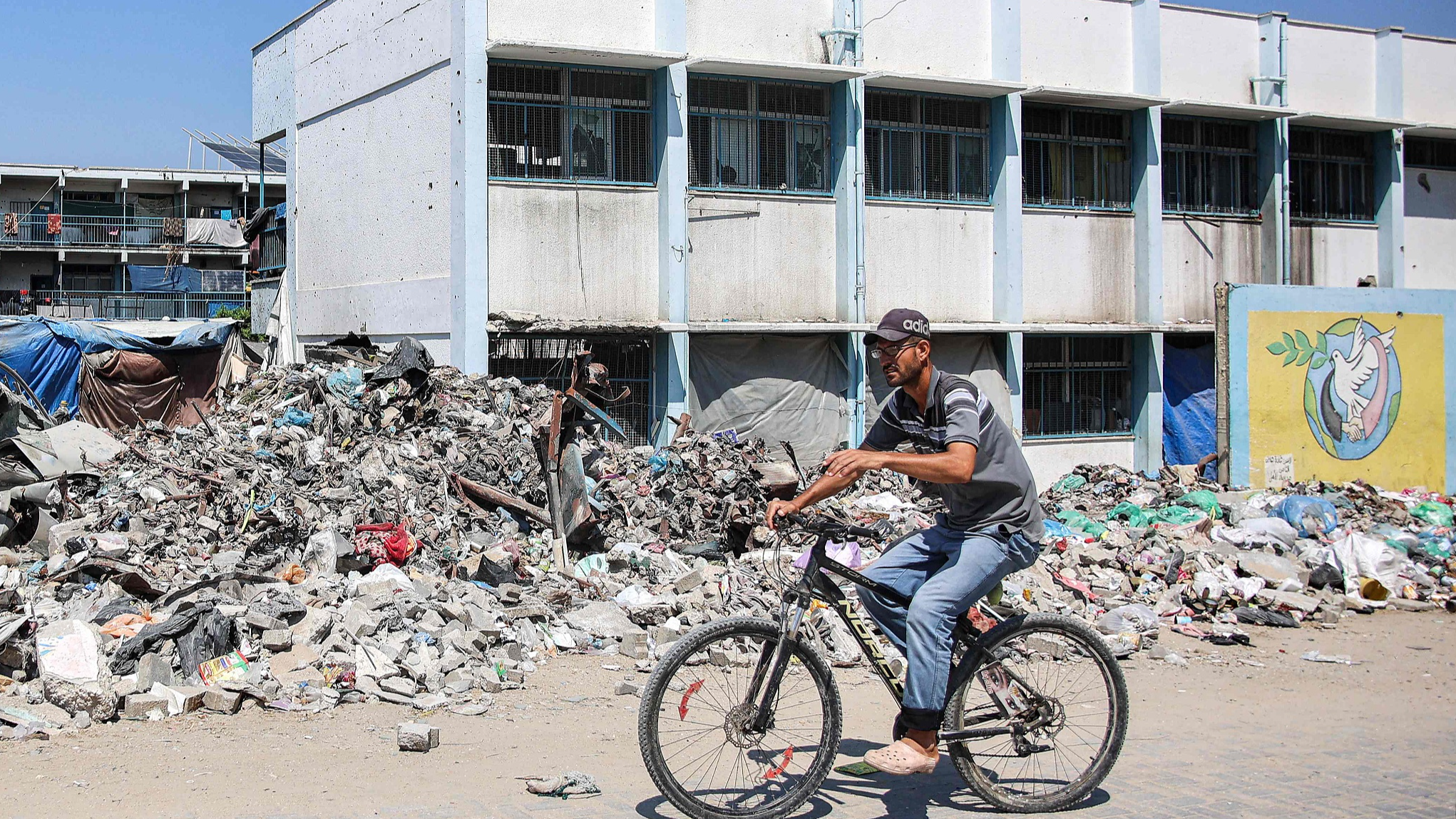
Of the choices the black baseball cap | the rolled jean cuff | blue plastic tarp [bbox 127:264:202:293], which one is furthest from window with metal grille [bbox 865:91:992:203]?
blue plastic tarp [bbox 127:264:202:293]

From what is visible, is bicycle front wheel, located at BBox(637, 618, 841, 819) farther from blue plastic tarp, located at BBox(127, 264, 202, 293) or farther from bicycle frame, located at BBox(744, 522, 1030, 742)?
blue plastic tarp, located at BBox(127, 264, 202, 293)

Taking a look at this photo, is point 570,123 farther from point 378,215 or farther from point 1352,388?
point 1352,388

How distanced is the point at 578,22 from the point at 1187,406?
11.8 meters

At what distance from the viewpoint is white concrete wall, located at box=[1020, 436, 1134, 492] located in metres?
18.3

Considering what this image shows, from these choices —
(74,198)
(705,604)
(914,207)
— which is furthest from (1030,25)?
(74,198)

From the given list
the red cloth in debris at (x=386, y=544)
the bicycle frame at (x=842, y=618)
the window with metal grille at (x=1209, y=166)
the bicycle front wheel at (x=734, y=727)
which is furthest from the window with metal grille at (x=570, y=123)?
the bicycle front wheel at (x=734, y=727)

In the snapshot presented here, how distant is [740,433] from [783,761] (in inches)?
455

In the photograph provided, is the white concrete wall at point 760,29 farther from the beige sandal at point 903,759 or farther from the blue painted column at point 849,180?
the beige sandal at point 903,759

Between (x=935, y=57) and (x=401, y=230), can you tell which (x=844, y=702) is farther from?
(x=935, y=57)

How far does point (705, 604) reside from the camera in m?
8.78

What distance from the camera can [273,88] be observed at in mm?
20266

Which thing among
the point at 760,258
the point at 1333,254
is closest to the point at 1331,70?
the point at 1333,254

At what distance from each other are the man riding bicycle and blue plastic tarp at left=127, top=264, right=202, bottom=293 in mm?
50370

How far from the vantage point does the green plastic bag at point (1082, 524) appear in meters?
12.5
